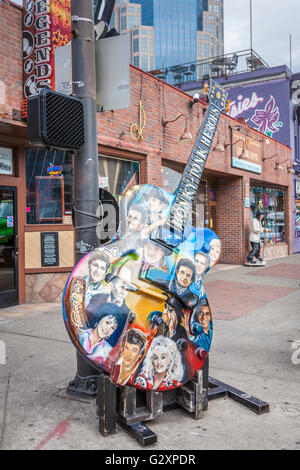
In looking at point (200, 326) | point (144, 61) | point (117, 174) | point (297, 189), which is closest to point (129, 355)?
point (200, 326)

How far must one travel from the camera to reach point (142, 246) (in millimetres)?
3057

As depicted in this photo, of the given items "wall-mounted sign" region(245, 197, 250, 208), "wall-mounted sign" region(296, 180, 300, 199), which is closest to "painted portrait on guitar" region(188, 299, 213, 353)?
"wall-mounted sign" region(245, 197, 250, 208)

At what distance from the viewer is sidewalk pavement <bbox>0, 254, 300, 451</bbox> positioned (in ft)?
9.29

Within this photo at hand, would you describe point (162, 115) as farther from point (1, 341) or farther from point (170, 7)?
point (170, 7)

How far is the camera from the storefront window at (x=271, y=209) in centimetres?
1584

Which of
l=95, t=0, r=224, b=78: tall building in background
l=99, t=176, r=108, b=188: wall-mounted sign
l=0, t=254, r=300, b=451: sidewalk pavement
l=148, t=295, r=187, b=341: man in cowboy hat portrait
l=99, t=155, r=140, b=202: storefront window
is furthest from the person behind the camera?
l=95, t=0, r=224, b=78: tall building in background

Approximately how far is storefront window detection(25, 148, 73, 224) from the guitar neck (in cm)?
416

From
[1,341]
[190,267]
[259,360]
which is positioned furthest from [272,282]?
[190,267]

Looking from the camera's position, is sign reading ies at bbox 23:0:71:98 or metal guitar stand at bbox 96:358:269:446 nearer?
metal guitar stand at bbox 96:358:269:446

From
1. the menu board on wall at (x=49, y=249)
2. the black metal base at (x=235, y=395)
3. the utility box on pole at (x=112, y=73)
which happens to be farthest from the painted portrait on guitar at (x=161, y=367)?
the menu board on wall at (x=49, y=249)

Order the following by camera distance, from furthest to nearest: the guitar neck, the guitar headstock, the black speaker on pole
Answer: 1. the guitar headstock
2. the guitar neck
3. the black speaker on pole

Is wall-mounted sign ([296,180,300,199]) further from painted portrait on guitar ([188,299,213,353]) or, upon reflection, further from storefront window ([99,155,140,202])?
painted portrait on guitar ([188,299,213,353])

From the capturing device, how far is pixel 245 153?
1387 centimetres
